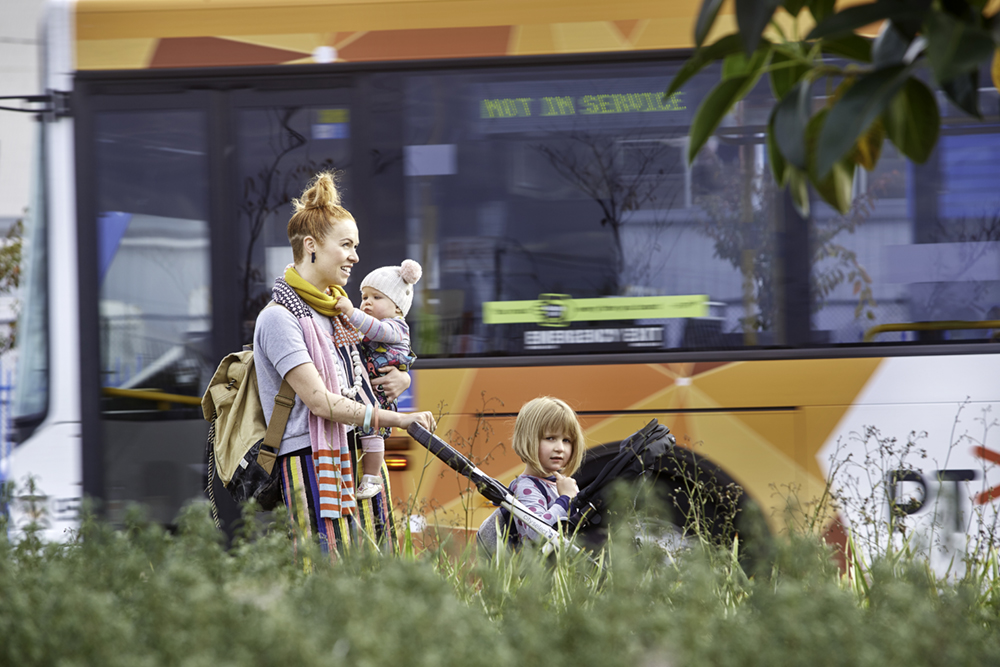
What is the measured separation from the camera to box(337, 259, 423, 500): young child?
346 cm

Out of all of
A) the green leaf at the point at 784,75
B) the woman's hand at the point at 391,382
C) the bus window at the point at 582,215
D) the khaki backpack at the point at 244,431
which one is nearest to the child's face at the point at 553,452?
the woman's hand at the point at 391,382

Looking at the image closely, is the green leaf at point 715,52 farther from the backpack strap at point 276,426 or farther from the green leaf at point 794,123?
the backpack strap at point 276,426

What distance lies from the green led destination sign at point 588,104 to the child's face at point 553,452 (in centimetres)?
181

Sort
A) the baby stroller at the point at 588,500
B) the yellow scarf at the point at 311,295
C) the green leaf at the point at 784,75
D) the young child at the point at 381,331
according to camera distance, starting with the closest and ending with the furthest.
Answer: the green leaf at the point at 784,75 → the yellow scarf at the point at 311,295 → the baby stroller at the point at 588,500 → the young child at the point at 381,331

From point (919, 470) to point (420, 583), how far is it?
329cm

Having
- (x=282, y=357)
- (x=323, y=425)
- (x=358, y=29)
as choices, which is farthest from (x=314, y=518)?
(x=358, y=29)

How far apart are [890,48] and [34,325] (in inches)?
178

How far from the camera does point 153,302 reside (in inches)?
184

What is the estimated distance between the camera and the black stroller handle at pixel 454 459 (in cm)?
309

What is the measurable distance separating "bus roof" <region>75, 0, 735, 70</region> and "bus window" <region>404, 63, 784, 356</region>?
0.52 ft

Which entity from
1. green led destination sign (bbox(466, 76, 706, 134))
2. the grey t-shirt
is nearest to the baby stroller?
the grey t-shirt

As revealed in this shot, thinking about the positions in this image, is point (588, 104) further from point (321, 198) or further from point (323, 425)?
point (323, 425)

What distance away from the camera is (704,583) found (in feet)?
6.35

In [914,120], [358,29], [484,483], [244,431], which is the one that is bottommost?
[484,483]
